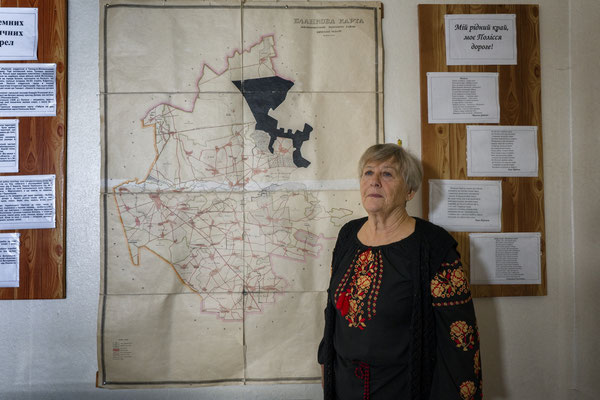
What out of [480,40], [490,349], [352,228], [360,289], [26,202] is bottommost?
[490,349]

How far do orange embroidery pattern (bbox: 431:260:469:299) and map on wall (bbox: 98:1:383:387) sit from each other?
543 mm

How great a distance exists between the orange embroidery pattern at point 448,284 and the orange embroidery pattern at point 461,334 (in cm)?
9

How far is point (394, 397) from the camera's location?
3.66 feet

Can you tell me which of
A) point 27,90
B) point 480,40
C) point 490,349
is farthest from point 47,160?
point 490,349

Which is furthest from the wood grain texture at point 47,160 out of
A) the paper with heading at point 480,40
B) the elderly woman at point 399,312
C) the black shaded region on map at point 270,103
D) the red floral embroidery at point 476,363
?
the paper with heading at point 480,40

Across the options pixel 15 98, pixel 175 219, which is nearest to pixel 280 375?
pixel 175 219

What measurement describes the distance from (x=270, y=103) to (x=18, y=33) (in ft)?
3.84

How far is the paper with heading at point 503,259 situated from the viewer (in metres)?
1.58

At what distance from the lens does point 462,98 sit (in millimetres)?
1597

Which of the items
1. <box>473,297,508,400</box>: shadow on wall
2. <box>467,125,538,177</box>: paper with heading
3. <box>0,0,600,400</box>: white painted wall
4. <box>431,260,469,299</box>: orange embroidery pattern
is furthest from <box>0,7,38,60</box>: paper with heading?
<box>473,297,508,400</box>: shadow on wall

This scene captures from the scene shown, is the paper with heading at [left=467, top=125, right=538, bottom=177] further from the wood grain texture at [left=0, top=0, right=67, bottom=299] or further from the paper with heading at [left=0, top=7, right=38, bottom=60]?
the paper with heading at [left=0, top=7, right=38, bottom=60]

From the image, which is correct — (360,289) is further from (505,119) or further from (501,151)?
(505,119)

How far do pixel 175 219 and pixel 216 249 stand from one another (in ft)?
0.74

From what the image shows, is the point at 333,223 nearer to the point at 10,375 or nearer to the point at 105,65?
the point at 105,65
